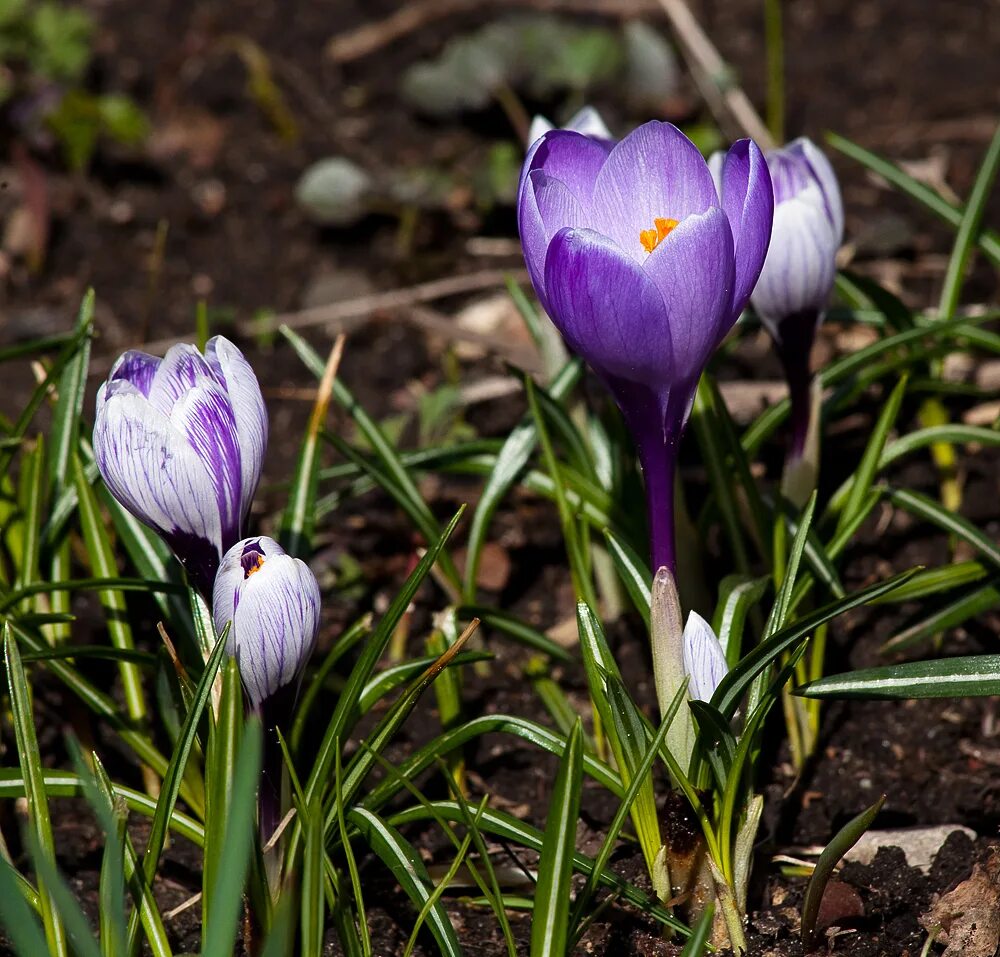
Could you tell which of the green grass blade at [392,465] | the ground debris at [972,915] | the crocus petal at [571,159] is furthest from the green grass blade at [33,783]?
the ground debris at [972,915]

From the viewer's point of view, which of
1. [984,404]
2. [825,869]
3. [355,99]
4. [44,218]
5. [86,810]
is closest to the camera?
[825,869]

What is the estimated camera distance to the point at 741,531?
201 centimetres

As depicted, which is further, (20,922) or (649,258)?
(649,258)

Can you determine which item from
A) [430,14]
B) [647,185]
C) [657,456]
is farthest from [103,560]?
[430,14]

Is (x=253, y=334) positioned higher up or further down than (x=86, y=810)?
higher up

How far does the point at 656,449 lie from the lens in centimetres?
146

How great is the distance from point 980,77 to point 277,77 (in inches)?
91.0

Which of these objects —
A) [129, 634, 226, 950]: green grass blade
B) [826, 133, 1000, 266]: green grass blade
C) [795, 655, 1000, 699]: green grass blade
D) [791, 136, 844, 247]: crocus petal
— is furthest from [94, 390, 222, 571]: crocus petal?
[826, 133, 1000, 266]: green grass blade

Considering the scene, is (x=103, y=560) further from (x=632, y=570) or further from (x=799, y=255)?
(x=799, y=255)

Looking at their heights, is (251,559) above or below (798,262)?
below

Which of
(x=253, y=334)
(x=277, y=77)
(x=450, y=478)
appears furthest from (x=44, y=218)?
(x=450, y=478)

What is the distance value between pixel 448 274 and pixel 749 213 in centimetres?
228

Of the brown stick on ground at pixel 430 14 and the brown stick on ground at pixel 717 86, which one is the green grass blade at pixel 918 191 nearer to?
the brown stick on ground at pixel 717 86

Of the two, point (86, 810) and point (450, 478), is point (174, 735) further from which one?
point (450, 478)
